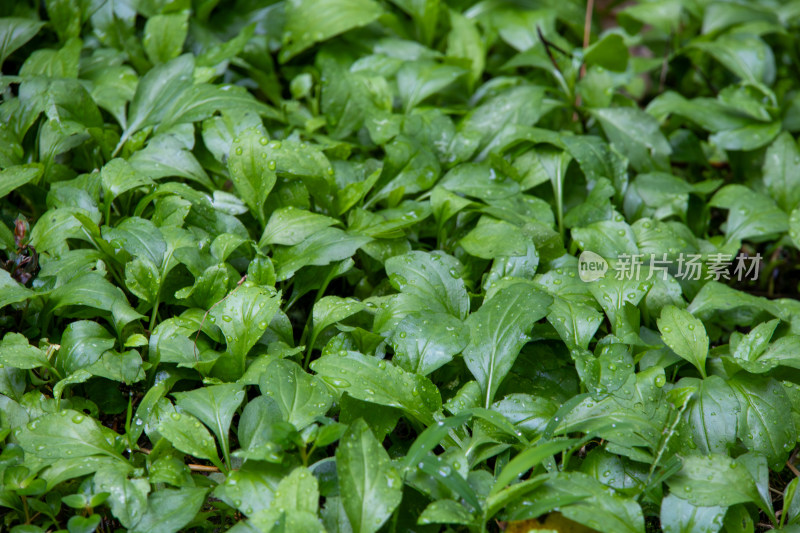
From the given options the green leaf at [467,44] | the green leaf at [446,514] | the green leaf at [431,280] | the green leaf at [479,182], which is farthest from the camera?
the green leaf at [467,44]

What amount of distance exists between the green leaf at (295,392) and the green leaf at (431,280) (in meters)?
0.35

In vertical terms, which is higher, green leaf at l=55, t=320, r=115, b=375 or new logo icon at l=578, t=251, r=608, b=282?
green leaf at l=55, t=320, r=115, b=375

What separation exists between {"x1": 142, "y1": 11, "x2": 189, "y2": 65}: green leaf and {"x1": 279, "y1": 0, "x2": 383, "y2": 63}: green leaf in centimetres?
36

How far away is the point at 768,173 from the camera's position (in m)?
2.19

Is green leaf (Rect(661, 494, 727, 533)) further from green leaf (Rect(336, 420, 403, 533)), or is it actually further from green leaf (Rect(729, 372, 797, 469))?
green leaf (Rect(336, 420, 403, 533))

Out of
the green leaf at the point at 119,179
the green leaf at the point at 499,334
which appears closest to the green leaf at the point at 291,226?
the green leaf at the point at 119,179

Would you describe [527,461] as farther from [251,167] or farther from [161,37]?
[161,37]

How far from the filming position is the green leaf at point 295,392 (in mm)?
1299

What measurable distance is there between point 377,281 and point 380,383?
500 mm

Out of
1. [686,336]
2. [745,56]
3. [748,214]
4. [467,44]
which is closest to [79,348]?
[686,336]

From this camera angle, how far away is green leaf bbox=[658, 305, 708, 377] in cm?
151

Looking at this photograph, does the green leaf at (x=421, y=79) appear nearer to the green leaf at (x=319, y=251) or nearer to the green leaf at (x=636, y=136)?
the green leaf at (x=636, y=136)

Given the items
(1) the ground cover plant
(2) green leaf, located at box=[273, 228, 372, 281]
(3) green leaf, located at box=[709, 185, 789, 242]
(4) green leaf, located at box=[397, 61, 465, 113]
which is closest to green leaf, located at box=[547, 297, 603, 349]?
(1) the ground cover plant

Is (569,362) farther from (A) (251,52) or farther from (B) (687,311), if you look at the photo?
(A) (251,52)
